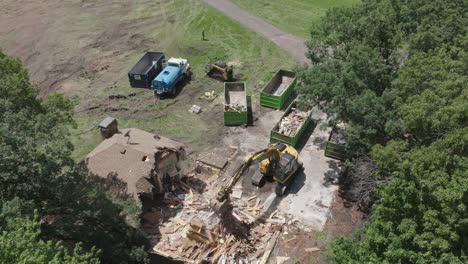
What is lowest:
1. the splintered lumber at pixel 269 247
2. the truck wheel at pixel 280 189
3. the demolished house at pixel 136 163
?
the splintered lumber at pixel 269 247

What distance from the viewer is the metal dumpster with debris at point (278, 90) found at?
31.5 meters

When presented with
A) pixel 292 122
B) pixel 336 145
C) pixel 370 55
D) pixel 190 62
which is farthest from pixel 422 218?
pixel 190 62

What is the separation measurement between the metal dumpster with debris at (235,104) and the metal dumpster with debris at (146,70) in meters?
6.35

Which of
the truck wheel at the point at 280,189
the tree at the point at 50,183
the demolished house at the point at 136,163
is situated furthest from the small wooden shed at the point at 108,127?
the truck wheel at the point at 280,189

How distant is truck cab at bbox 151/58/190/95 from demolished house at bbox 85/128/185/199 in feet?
25.3

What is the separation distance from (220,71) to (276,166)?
13.1 metres

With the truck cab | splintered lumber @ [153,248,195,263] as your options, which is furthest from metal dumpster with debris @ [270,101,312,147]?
splintered lumber @ [153,248,195,263]

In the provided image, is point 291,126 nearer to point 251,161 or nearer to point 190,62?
point 251,161

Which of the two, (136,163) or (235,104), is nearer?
(136,163)

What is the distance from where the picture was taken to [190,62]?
37.6 m

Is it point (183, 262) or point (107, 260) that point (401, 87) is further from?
point (107, 260)

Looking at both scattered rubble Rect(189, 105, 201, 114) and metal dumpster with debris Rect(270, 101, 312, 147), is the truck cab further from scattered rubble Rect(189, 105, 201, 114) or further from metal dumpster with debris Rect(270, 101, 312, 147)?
metal dumpster with debris Rect(270, 101, 312, 147)

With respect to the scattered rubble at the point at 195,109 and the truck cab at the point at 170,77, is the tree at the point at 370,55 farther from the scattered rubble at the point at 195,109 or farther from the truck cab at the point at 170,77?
the truck cab at the point at 170,77

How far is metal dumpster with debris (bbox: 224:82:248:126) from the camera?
29828 millimetres
